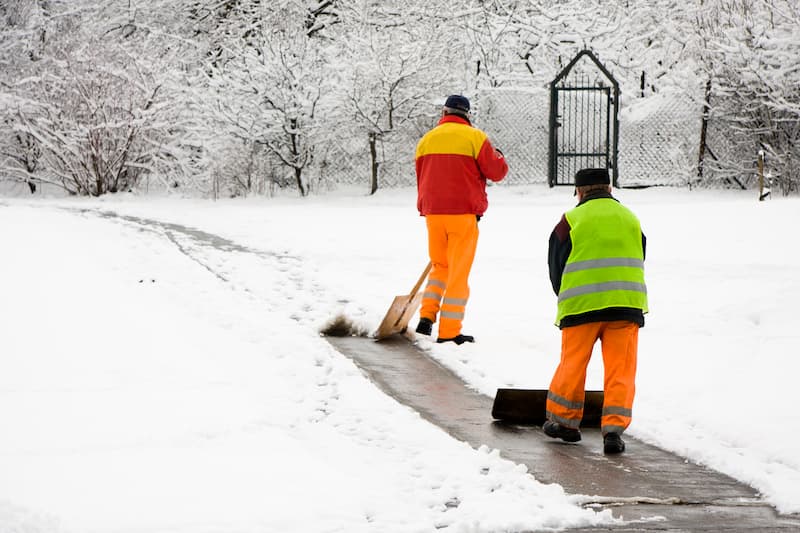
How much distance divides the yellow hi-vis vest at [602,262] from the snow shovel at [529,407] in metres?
0.68

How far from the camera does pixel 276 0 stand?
2919cm

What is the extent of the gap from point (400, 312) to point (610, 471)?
3692 millimetres

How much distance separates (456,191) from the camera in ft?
26.8

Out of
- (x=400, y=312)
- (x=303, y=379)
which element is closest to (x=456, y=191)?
(x=400, y=312)

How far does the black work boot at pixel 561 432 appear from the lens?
569 cm

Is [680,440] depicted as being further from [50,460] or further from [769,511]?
[50,460]

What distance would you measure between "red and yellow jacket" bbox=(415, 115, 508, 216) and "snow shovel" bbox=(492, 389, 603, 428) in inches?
94.2

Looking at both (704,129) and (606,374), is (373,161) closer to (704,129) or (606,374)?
(704,129)

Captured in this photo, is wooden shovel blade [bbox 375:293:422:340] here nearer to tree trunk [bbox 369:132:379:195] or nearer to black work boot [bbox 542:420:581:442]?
black work boot [bbox 542:420:581:442]

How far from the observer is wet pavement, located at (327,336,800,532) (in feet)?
14.3

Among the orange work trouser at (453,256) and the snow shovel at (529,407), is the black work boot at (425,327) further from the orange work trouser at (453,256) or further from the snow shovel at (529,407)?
the snow shovel at (529,407)

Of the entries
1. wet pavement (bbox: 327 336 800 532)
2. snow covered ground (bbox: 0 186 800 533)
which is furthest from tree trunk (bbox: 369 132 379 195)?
wet pavement (bbox: 327 336 800 532)

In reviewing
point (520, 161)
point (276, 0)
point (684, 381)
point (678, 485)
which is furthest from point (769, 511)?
point (276, 0)

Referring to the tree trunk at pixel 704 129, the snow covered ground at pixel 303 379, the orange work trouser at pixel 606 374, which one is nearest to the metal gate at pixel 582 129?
the tree trunk at pixel 704 129
